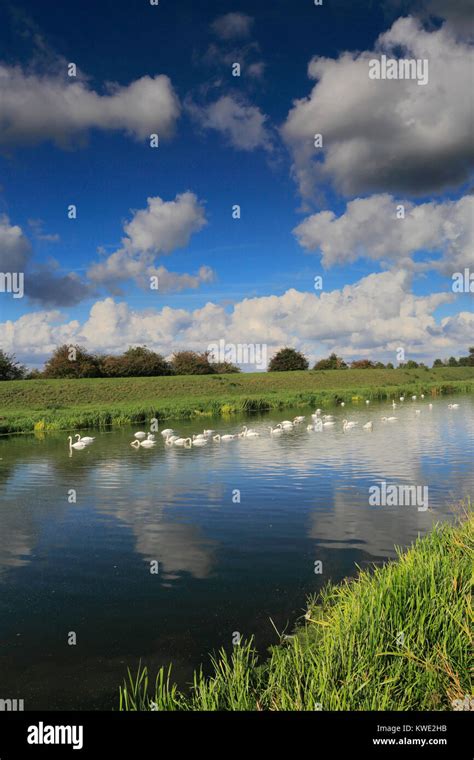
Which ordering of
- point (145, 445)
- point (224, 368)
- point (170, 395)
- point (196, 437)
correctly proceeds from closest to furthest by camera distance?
point (145, 445), point (196, 437), point (170, 395), point (224, 368)

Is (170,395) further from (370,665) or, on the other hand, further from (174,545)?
(370,665)

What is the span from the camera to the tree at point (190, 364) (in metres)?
101

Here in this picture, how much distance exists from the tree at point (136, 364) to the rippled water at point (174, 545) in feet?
218

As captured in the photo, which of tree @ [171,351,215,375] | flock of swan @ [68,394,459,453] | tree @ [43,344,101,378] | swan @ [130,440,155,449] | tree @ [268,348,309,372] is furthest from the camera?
tree @ [268,348,309,372]

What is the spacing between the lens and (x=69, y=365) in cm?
8469

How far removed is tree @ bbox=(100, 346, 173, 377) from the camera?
294 ft

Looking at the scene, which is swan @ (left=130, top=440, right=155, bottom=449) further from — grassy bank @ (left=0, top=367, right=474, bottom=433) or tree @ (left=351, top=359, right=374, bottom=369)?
tree @ (left=351, top=359, right=374, bottom=369)

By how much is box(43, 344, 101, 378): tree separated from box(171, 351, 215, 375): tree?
1739cm

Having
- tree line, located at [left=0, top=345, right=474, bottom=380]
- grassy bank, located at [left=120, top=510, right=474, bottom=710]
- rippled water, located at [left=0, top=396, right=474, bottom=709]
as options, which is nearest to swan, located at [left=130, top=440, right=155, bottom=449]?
rippled water, located at [left=0, top=396, right=474, bottom=709]

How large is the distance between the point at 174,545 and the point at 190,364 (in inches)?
3598

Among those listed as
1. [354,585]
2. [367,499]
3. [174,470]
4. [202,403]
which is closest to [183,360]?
[202,403]

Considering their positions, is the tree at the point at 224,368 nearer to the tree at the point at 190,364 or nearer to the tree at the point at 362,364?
the tree at the point at 190,364

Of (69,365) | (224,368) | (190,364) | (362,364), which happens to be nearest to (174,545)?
Answer: (69,365)

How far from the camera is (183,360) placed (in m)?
103
